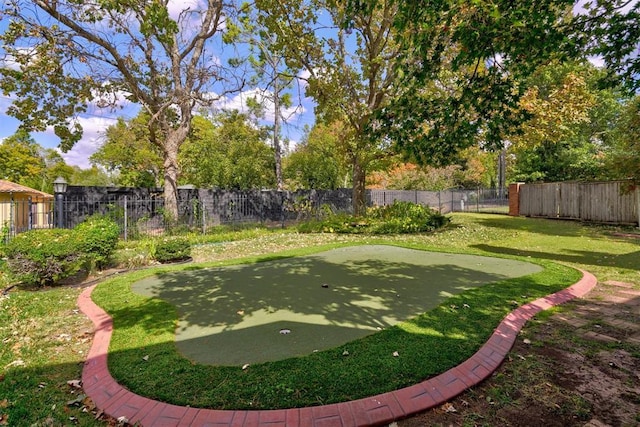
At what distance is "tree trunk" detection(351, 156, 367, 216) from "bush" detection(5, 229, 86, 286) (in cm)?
1000

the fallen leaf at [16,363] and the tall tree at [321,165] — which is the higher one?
the tall tree at [321,165]

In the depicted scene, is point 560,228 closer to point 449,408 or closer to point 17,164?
point 449,408

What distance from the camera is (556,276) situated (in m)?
5.72

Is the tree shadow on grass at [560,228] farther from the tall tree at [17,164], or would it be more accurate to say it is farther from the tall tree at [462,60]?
the tall tree at [17,164]

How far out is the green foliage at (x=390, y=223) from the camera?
11.9 m

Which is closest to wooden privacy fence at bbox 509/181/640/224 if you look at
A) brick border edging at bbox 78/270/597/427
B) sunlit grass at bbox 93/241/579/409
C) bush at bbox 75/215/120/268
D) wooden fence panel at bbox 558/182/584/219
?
wooden fence panel at bbox 558/182/584/219

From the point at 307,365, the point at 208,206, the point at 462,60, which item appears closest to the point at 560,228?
the point at 462,60

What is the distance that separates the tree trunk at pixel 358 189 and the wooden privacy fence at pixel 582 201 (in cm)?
907

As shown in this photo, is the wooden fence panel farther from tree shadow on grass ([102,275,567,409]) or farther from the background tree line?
tree shadow on grass ([102,275,567,409])

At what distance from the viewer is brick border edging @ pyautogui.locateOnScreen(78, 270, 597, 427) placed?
2.20 meters

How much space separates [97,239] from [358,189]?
1015 cm

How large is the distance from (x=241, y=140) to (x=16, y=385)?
67.7 feet

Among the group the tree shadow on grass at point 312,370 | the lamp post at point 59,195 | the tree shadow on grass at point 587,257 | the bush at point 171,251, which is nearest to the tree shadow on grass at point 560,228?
the tree shadow on grass at point 587,257

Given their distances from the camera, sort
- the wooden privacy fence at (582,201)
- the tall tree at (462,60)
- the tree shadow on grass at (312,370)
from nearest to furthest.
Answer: the tree shadow on grass at (312,370) < the tall tree at (462,60) < the wooden privacy fence at (582,201)
